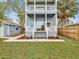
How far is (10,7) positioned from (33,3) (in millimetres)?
20143

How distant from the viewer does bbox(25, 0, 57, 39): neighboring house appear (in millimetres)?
25438

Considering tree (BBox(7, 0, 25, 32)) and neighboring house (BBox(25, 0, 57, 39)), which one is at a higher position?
tree (BBox(7, 0, 25, 32))

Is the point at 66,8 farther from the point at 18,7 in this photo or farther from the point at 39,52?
the point at 39,52

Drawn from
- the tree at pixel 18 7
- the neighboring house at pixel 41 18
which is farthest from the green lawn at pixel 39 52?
the tree at pixel 18 7

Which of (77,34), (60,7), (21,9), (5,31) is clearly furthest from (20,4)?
(77,34)

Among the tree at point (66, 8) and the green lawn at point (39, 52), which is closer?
the green lawn at point (39, 52)

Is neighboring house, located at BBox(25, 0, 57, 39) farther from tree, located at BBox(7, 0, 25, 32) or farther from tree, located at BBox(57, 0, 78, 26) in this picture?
tree, located at BBox(7, 0, 25, 32)

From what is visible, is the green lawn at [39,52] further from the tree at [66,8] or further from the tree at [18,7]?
the tree at [18,7]

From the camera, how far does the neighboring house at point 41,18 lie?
2544cm

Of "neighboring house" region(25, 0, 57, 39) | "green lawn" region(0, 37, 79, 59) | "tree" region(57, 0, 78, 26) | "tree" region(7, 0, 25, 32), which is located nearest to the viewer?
"green lawn" region(0, 37, 79, 59)

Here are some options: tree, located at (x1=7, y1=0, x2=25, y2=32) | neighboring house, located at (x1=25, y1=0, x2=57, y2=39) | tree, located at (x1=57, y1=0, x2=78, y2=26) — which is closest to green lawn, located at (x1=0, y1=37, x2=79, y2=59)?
neighboring house, located at (x1=25, y1=0, x2=57, y2=39)

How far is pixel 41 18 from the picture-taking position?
2888 centimetres

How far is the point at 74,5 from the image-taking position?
3884 cm

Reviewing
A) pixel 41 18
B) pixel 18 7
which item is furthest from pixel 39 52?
pixel 18 7
